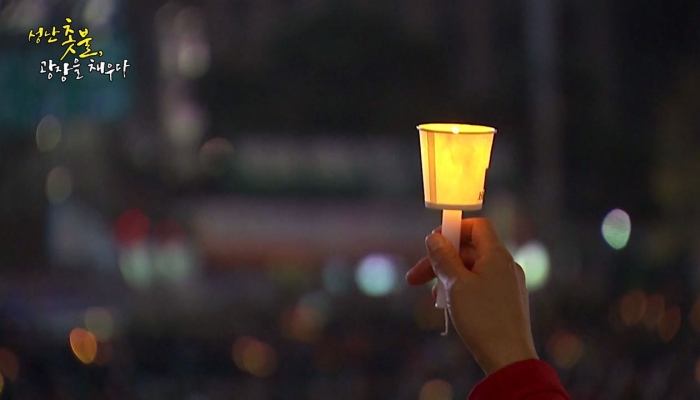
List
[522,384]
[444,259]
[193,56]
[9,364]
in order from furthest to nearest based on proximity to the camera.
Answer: [9,364] < [193,56] < [444,259] < [522,384]

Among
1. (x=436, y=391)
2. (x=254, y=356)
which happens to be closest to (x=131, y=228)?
(x=254, y=356)

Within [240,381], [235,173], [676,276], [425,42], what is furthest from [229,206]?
[676,276]

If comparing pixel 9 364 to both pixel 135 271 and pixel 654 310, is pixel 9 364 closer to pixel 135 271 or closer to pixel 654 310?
pixel 135 271

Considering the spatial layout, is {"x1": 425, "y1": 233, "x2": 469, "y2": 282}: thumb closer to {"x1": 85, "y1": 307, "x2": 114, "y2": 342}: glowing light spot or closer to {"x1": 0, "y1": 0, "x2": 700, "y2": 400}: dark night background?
{"x1": 0, "y1": 0, "x2": 700, "y2": 400}: dark night background

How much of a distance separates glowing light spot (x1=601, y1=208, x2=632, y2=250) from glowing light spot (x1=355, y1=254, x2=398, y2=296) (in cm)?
43

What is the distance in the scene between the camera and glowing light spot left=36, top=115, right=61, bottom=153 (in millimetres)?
1634

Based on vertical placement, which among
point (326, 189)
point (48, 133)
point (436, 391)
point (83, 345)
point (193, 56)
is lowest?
point (436, 391)

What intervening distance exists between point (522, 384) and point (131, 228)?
1.20 metres

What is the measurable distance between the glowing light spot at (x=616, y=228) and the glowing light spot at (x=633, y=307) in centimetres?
10

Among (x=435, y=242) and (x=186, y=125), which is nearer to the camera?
(x=435, y=242)

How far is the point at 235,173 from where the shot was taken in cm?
160

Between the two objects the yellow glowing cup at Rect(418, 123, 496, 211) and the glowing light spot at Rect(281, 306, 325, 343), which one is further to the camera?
the glowing light spot at Rect(281, 306, 325, 343)

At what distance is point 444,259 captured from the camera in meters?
Result: 0.68

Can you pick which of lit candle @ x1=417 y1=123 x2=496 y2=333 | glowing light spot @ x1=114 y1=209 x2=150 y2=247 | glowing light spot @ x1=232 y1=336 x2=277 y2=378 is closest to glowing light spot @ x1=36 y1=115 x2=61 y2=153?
glowing light spot @ x1=114 y1=209 x2=150 y2=247
